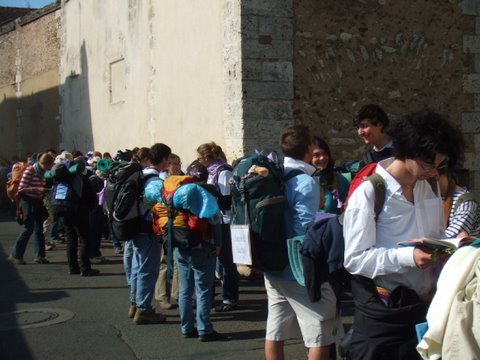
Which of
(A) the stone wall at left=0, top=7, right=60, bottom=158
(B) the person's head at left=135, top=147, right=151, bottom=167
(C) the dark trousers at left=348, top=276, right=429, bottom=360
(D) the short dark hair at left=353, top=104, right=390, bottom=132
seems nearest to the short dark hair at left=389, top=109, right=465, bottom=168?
(C) the dark trousers at left=348, top=276, right=429, bottom=360

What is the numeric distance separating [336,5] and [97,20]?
7.65 m

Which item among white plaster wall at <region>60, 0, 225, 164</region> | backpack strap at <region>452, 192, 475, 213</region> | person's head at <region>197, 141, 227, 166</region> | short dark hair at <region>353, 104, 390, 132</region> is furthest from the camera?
white plaster wall at <region>60, 0, 225, 164</region>

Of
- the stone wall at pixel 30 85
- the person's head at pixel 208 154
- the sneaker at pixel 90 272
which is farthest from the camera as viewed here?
the stone wall at pixel 30 85

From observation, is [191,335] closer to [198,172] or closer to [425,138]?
[198,172]

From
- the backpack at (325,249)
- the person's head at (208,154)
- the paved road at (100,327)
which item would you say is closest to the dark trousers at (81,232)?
the paved road at (100,327)

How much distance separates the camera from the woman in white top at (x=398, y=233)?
2.97 meters

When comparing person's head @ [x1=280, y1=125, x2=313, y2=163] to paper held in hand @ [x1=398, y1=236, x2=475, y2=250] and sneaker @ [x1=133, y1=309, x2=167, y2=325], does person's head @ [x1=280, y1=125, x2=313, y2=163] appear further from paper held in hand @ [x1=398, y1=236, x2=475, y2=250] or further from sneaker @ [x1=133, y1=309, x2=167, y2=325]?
sneaker @ [x1=133, y1=309, x2=167, y2=325]

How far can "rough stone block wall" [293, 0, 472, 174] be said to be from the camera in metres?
8.80

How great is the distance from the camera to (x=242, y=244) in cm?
411

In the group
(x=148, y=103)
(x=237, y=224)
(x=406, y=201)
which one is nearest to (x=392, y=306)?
(x=406, y=201)

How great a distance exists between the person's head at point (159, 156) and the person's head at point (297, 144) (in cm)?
213

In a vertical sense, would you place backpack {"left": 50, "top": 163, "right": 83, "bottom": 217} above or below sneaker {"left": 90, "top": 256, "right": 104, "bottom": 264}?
above

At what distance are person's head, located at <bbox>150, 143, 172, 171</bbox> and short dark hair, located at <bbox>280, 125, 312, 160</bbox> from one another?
84.1 inches

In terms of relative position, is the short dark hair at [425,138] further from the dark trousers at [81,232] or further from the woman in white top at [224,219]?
the dark trousers at [81,232]
